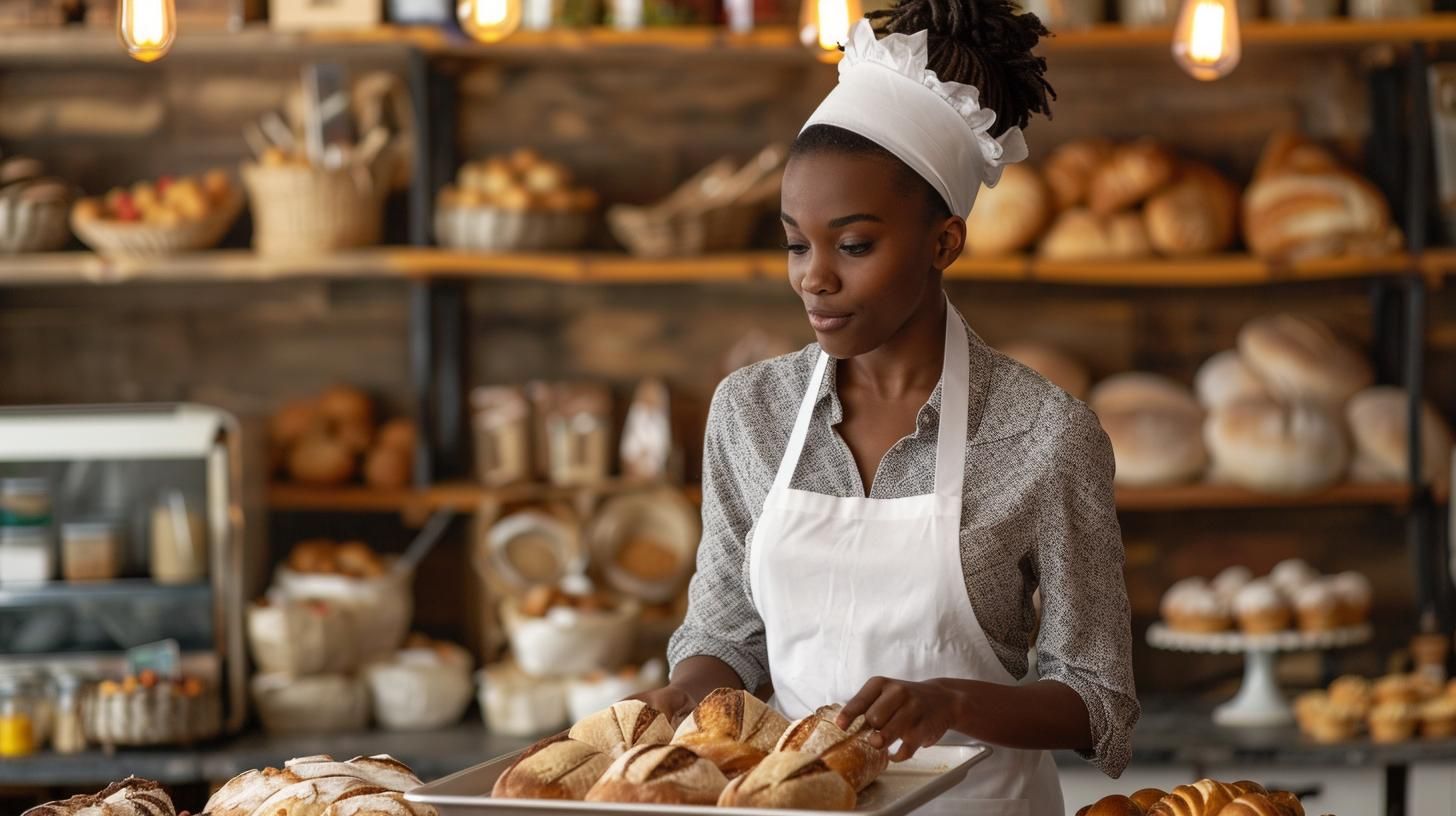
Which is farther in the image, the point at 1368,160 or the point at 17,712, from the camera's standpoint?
the point at 1368,160

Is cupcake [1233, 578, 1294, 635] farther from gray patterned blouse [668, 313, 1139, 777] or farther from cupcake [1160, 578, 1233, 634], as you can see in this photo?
gray patterned blouse [668, 313, 1139, 777]

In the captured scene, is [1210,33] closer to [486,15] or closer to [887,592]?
[486,15]

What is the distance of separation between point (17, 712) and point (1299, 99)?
2935 mm

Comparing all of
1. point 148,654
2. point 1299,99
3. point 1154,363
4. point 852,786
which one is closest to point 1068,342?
point 1154,363

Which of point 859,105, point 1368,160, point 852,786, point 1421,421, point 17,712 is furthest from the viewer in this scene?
point 1368,160

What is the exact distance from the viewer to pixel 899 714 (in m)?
1.33

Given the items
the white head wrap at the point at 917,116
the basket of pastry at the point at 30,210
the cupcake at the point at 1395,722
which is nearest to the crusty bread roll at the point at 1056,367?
the cupcake at the point at 1395,722

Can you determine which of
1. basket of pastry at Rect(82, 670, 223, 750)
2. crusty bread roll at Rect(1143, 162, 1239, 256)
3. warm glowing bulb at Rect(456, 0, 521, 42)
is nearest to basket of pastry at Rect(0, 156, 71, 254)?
basket of pastry at Rect(82, 670, 223, 750)

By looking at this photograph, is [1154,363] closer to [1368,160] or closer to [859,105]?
[1368,160]

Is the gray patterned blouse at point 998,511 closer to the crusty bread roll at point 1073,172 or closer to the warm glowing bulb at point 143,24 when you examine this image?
the warm glowing bulb at point 143,24

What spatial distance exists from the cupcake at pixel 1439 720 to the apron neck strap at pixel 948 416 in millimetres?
1870

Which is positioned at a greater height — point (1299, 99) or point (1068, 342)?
point (1299, 99)

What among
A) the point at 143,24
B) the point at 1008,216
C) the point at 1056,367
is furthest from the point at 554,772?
the point at 1056,367

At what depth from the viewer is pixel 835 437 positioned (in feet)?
5.63
